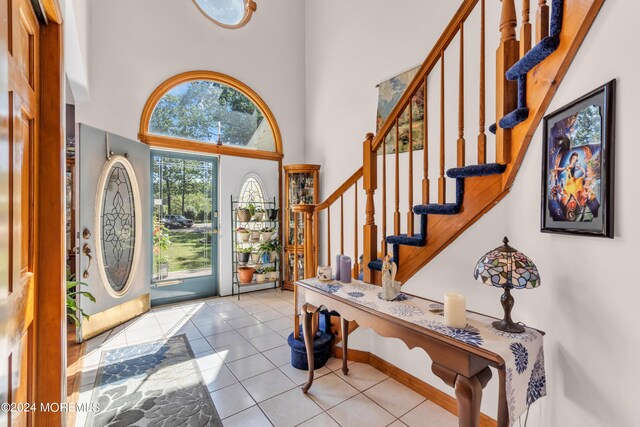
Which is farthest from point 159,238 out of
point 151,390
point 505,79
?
point 505,79

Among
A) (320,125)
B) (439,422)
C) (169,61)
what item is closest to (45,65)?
(439,422)

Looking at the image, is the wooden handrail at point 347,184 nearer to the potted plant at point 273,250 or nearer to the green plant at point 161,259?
the potted plant at point 273,250

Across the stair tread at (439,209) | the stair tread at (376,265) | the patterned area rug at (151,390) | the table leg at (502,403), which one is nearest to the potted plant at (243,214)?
the patterned area rug at (151,390)

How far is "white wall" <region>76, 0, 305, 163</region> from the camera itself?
11.5 ft

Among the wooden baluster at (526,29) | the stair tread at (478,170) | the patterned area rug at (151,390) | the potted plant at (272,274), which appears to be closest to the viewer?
the wooden baluster at (526,29)

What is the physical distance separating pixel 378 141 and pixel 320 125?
9.27 ft

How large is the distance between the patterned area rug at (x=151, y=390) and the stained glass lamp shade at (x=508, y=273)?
1756mm

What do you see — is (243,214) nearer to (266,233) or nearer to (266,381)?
(266,233)

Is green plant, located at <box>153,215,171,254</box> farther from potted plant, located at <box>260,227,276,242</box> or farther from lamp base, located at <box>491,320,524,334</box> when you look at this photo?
lamp base, located at <box>491,320,524,334</box>

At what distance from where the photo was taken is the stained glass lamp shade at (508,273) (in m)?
1.25

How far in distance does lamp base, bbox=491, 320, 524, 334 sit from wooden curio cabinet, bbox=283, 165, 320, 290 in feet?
11.2

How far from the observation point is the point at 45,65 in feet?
4.28

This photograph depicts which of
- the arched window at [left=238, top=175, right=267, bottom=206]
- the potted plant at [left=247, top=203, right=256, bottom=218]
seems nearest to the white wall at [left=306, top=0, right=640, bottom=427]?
the potted plant at [left=247, top=203, right=256, bottom=218]

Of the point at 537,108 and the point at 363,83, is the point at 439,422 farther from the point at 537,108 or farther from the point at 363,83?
the point at 363,83
